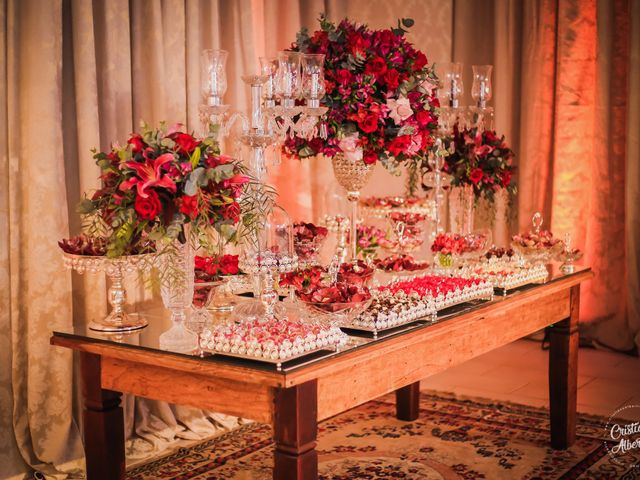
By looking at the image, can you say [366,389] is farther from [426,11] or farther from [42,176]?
[426,11]

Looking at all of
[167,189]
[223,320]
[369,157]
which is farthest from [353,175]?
[167,189]

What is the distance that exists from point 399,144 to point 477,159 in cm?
85

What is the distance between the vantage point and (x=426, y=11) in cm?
584

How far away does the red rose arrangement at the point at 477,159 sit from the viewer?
3.85 meters

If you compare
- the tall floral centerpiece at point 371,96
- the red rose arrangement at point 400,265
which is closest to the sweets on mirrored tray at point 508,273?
the red rose arrangement at point 400,265

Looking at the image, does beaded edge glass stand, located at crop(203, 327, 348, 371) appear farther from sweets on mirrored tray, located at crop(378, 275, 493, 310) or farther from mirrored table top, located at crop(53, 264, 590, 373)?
sweets on mirrored tray, located at crop(378, 275, 493, 310)

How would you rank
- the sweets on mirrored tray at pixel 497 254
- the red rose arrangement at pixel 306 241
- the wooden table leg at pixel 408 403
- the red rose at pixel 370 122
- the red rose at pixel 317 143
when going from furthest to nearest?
the wooden table leg at pixel 408 403, the sweets on mirrored tray at pixel 497 254, the red rose at pixel 317 143, the red rose at pixel 370 122, the red rose arrangement at pixel 306 241

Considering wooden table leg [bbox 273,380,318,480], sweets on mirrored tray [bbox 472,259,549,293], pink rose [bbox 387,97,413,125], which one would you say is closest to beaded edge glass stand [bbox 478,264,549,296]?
sweets on mirrored tray [bbox 472,259,549,293]

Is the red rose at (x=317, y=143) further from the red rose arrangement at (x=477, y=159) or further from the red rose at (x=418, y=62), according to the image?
the red rose arrangement at (x=477, y=159)

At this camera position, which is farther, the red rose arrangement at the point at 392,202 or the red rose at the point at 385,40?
the red rose arrangement at the point at 392,202

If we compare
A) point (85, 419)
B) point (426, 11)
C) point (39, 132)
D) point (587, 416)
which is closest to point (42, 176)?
point (39, 132)

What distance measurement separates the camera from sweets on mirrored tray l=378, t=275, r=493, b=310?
279 centimetres

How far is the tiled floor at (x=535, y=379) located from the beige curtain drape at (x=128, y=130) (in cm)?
38

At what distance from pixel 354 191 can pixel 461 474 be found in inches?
46.8
